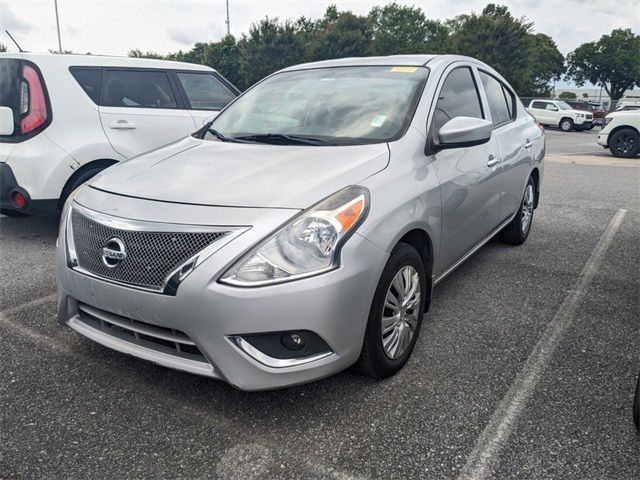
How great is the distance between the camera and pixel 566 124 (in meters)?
27.7

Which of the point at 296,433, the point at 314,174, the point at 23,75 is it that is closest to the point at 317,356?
the point at 296,433

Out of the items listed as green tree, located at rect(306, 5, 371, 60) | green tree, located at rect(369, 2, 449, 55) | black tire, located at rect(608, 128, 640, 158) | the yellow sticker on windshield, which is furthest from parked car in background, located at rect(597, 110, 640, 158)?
green tree, located at rect(369, 2, 449, 55)

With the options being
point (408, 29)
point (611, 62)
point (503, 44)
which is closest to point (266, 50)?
point (503, 44)

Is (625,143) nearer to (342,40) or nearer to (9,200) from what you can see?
(9,200)

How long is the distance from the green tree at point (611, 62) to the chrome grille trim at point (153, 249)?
2912 inches

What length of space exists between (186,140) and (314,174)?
133 centimetres

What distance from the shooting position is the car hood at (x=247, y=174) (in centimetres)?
226

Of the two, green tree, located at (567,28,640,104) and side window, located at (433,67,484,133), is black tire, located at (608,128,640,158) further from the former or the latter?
green tree, located at (567,28,640,104)

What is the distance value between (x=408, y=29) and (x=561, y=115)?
34.0 meters

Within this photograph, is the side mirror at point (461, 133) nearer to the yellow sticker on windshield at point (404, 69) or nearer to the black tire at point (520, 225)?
the yellow sticker on windshield at point (404, 69)

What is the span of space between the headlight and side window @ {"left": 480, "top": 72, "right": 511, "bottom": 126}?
2.32 metres

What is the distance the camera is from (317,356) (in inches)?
85.4

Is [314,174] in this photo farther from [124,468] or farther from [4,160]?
[4,160]

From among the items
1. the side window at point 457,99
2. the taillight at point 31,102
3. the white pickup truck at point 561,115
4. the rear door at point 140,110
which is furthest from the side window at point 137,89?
the white pickup truck at point 561,115
